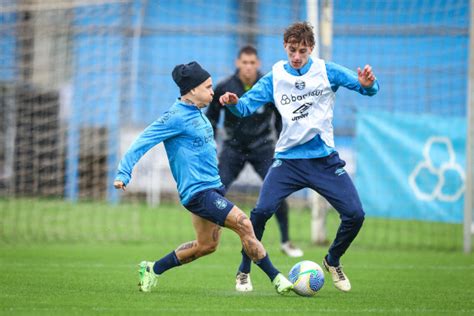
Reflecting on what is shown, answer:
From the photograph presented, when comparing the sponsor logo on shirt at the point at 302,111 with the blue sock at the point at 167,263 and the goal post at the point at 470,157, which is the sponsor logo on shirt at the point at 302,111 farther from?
the goal post at the point at 470,157

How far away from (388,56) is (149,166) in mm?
6002

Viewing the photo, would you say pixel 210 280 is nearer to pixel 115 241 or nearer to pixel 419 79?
pixel 115 241

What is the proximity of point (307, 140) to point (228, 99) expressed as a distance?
0.80 meters

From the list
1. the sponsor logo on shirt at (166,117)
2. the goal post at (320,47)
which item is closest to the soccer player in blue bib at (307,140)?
the sponsor logo on shirt at (166,117)

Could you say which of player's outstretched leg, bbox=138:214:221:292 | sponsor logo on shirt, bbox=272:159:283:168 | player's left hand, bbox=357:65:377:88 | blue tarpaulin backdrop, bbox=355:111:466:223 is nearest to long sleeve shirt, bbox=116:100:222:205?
player's outstretched leg, bbox=138:214:221:292

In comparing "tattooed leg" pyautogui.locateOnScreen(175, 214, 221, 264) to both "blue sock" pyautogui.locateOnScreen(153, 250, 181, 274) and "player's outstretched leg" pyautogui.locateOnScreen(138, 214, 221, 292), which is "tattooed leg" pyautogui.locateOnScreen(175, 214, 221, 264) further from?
"blue sock" pyautogui.locateOnScreen(153, 250, 181, 274)

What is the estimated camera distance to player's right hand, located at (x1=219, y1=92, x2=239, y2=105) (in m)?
8.42

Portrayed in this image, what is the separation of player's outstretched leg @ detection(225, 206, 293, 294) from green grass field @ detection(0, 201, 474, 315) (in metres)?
0.12

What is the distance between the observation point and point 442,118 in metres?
14.3

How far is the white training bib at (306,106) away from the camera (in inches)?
341

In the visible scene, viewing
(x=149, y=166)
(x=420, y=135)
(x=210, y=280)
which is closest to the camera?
(x=210, y=280)

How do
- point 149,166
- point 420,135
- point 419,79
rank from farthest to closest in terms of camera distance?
point 149,166, point 419,79, point 420,135

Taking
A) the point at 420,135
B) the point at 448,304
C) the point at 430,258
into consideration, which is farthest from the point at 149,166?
the point at 448,304

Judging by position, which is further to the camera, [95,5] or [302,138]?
[95,5]
